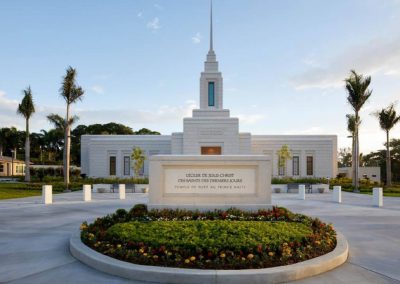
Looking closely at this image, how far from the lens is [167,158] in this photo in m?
9.85

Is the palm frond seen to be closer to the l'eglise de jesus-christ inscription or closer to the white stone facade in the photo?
the white stone facade

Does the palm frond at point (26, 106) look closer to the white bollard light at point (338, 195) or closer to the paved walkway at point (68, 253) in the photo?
the paved walkway at point (68, 253)

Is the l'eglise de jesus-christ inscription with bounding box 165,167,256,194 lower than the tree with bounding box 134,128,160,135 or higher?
lower

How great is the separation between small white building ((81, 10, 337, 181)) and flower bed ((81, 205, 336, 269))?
26587 mm

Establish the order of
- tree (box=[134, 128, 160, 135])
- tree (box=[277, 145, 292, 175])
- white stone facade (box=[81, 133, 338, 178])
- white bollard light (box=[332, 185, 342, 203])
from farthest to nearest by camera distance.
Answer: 1. tree (box=[134, 128, 160, 135])
2. white stone facade (box=[81, 133, 338, 178])
3. tree (box=[277, 145, 292, 175])
4. white bollard light (box=[332, 185, 342, 203])

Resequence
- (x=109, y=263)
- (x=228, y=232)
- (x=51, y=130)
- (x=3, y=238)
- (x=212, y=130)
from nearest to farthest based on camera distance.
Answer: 1. (x=109, y=263)
2. (x=228, y=232)
3. (x=3, y=238)
4. (x=212, y=130)
5. (x=51, y=130)

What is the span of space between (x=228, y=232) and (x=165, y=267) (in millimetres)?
1760

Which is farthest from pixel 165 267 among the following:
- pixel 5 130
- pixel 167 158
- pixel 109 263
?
pixel 5 130

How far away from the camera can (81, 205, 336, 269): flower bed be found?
546 centimetres

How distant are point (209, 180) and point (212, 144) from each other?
24630 millimetres

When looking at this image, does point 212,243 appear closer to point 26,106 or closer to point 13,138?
point 26,106

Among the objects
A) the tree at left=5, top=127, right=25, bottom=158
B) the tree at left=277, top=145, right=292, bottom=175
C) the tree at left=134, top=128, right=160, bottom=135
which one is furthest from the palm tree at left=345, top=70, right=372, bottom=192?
the tree at left=5, top=127, right=25, bottom=158

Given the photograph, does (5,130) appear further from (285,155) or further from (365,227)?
(365,227)

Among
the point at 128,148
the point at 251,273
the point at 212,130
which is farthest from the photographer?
the point at 128,148
